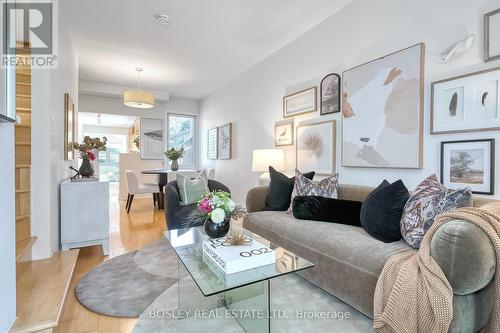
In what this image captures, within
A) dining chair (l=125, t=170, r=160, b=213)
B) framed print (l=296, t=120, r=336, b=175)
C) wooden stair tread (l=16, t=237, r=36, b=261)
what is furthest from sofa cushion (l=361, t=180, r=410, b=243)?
dining chair (l=125, t=170, r=160, b=213)

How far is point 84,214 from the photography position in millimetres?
2686

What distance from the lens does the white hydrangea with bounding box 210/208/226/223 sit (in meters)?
1.72

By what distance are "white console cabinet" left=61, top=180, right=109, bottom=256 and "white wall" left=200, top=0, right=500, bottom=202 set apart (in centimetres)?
239

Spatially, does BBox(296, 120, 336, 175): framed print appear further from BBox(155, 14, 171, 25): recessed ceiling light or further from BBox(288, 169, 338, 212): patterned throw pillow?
BBox(155, 14, 171, 25): recessed ceiling light

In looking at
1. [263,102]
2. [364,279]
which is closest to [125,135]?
[263,102]

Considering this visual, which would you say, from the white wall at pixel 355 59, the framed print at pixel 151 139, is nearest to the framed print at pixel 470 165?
the white wall at pixel 355 59

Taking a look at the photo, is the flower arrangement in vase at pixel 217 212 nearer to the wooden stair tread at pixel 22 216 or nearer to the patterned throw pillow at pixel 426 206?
the patterned throw pillow at pixel 426 206

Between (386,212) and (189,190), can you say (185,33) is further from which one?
(386,212)

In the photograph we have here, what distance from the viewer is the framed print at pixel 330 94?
2.92 m

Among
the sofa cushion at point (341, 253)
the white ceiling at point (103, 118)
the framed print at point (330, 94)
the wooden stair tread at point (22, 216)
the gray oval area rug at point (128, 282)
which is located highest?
the white ceiling at point (103, 118)

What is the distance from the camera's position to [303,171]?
3.37 meters

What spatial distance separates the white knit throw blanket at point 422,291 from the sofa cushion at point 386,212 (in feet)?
1.03

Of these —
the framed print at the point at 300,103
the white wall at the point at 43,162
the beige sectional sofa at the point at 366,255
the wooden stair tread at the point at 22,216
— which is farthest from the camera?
the framed print at the point at 300,103

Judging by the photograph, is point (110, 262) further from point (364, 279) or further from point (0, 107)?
point (364, 279)
